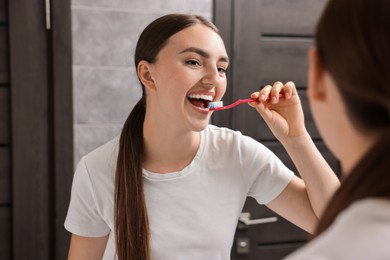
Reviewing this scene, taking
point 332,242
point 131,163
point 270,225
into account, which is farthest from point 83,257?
point 270,225

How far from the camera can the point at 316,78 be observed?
55 cm

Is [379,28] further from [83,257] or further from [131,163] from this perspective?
[83,257]

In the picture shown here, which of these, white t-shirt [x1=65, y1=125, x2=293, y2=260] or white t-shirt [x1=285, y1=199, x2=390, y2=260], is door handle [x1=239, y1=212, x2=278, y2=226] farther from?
white t-shirt [x1=285, y1=199, x2=390, y2=260]

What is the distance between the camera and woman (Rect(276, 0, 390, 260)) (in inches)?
17.9

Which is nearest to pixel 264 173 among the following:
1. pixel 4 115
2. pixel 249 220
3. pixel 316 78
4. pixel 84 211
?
pixel 84 211

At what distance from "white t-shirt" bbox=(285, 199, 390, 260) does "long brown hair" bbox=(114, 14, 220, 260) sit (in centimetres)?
67

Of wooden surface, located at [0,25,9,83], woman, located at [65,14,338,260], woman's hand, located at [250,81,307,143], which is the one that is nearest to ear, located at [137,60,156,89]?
woman, located at [65,14,338,260]

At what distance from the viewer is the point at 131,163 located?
1.14m

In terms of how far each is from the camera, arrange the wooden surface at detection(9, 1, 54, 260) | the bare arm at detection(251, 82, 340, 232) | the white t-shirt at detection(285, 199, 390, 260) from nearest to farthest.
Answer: the white t-shirt at detection(285, 199, 390, 260), the bare arm at detection(251, 82, 340, 232), the wooden surface at detection(9, 1, 54, 260)

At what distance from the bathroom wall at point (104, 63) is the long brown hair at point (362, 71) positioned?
1.31 m

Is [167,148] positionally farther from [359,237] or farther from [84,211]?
[359,237]

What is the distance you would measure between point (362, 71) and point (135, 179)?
0.73 metres

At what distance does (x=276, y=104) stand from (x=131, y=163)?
0.35 meters

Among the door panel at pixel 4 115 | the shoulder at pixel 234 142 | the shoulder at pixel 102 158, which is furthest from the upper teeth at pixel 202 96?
the door panel at pixel 4 115
